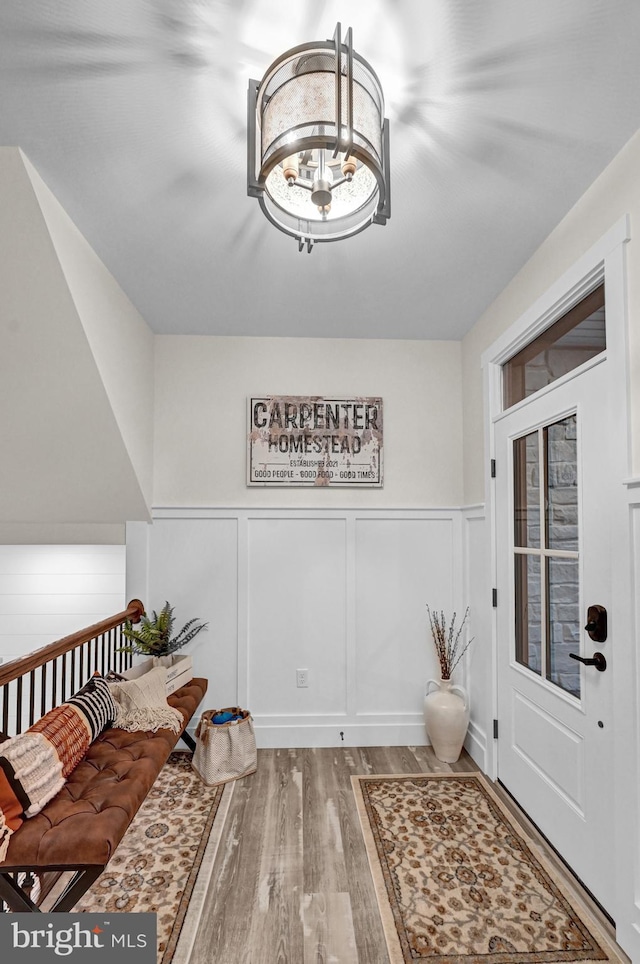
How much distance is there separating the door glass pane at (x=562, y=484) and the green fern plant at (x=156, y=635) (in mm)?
2159

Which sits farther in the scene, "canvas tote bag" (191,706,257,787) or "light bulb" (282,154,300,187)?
"canvas tote bag" (191,706,257,787)

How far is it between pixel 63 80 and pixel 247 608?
9.25ft

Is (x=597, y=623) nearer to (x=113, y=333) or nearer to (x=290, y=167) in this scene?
(x=290, y=167)

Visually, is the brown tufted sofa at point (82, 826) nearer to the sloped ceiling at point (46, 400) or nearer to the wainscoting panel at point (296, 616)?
the wainscoting panel at point (296, 616)

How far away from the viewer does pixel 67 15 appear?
1403mm

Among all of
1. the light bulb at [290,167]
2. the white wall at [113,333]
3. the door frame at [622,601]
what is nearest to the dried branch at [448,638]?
the door frame at [622,601]

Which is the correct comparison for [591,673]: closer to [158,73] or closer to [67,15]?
[158,73]

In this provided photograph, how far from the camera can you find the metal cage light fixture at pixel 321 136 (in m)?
1.43

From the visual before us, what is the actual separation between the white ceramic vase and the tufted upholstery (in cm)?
153

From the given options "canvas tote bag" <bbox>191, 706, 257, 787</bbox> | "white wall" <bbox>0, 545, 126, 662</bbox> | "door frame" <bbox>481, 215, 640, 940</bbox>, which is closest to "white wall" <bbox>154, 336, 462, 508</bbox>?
"white wall" <bbox>0, 545, 126, 662</bbox>

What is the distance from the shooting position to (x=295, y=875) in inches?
89.2

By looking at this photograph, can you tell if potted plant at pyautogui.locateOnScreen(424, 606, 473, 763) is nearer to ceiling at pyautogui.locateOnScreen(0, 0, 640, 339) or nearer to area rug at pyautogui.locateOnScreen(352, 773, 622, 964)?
area rug at pyautogui.locateOnScreen(352, 773, 622, 964)

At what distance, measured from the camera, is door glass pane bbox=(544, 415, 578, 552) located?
2.34 m

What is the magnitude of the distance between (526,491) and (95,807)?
2196mm
